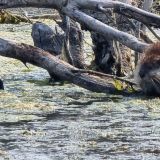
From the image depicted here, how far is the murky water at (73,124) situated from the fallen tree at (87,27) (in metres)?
0.26

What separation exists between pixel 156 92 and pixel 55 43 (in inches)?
135

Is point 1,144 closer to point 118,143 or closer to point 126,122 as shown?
point 118,143

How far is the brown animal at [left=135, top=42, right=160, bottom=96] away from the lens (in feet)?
35.0

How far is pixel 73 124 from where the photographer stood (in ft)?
29.4

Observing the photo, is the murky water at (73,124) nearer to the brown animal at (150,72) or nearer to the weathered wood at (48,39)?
the brown animal at (150,72)

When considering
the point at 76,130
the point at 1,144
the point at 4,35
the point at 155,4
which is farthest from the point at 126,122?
the point at 155,4

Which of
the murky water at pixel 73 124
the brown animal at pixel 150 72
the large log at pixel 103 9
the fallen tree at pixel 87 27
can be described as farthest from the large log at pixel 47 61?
the large log at pixel 103 9

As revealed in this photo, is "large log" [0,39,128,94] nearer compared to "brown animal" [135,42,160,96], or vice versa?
"brown animal" [135,42,160,96]

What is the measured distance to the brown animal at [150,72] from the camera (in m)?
10.7

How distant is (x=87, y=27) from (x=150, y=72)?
1341mm

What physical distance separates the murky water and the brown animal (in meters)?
0.19

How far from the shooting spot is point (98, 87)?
11.1 metres

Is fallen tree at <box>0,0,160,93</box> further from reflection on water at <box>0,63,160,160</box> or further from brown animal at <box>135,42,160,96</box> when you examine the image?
brown animal at <box>135,42,160,96</box>

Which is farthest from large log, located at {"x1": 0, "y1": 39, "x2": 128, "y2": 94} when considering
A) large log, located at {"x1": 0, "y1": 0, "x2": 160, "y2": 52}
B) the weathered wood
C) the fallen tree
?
the weathered wood
